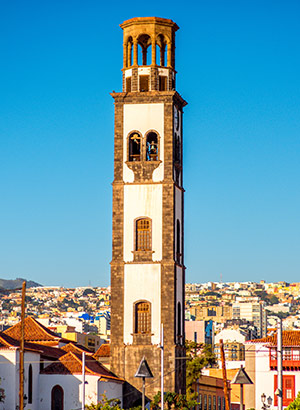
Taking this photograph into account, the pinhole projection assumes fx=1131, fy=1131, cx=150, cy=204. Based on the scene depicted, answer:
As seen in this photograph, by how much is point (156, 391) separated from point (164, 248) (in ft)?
30.0

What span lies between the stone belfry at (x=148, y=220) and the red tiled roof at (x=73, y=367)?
1.05 m

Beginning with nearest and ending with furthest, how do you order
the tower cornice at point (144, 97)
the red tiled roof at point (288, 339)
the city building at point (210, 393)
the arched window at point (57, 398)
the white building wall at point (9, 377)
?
the white building wall at point (9, 377) < the arched window at point (57, 398) < the tower cornice at point (144, 97) < the red tiled roof at point (288, 339) < the city building at point (210, 393)

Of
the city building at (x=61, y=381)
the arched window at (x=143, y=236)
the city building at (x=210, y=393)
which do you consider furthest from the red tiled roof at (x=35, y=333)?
the city building at (x=210, y=393)

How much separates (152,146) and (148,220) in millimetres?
5236

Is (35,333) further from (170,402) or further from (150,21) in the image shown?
(150,21)

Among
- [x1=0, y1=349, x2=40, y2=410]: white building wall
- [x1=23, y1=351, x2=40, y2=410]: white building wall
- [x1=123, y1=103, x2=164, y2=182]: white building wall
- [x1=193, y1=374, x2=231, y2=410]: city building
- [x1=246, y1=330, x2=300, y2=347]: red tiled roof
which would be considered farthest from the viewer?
[x1=193, y1=374, x2=231, y2=410]: city building

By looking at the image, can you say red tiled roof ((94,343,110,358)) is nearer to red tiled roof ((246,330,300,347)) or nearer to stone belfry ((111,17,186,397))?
stone belfry ((111,17,186,397))

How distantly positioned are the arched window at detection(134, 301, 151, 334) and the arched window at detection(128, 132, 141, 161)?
9619mm

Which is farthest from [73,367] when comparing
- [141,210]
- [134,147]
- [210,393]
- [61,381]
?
[210,393]

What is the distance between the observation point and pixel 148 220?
7356 centimetres

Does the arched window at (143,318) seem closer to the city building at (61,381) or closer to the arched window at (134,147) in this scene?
the city building at (61,381)

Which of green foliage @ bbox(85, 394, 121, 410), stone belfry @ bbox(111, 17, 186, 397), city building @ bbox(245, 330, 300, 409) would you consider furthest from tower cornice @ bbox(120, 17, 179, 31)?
city building @ bbox(245, 330, 300, 409)

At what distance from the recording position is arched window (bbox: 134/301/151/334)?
72625 mm

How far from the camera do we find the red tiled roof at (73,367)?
7151cm
